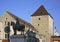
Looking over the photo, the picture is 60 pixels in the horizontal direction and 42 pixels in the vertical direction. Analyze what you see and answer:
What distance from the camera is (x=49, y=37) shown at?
48.9m

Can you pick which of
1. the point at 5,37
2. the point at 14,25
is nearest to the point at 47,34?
the point at 5,37

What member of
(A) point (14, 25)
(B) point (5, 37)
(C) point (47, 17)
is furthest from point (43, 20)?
(A) point (14, 25)

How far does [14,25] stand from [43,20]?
39.6 metres

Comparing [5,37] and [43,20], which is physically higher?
[43,20]

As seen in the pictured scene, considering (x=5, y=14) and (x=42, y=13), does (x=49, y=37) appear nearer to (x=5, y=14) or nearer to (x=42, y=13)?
(x=42, y=13)

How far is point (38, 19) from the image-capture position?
167ft

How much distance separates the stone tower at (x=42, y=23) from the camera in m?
49.2

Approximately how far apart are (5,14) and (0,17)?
1.10m

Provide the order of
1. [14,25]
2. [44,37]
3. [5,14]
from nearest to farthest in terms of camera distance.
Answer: [14,25] < [5,14] < [44,37]

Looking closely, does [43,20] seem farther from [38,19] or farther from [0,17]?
[0,17]

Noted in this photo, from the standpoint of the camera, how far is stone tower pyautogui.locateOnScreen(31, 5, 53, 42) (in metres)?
49.2

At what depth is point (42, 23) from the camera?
50.4 m

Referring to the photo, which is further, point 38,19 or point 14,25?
point 38,19

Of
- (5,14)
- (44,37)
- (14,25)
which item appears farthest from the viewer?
(44,37)
